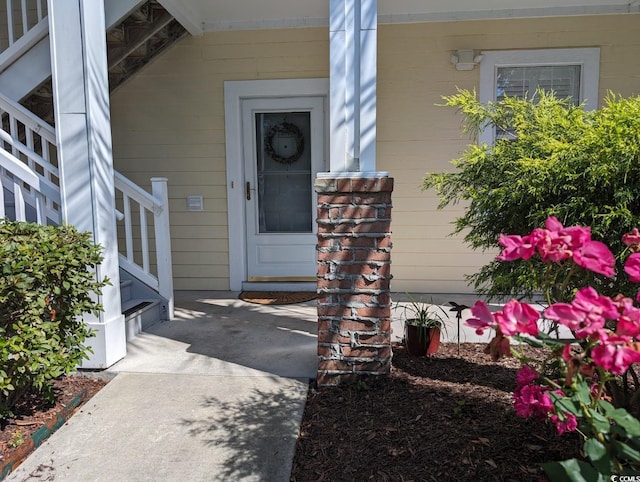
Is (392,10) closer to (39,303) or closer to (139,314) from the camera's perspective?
(139,314)

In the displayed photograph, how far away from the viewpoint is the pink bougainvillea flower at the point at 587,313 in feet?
3.71

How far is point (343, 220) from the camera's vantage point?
101 inches

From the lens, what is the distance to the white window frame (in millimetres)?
4461

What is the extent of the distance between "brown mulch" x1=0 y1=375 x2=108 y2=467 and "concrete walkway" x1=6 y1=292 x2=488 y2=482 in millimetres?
88

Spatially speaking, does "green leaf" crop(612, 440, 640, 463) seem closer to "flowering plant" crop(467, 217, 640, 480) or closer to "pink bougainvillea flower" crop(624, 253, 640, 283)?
"flowering plant" crop(467, 217, 640, 480)

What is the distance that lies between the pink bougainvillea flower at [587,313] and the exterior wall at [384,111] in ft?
12.0

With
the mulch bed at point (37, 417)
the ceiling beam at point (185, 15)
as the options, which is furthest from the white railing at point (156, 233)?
the ceiling beam at point (185, 15)

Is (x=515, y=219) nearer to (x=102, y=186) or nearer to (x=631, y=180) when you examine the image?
(x=631, y=180)

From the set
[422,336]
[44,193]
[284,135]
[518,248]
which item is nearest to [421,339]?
[422,336]

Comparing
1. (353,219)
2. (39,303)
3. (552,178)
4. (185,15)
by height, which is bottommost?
(39,303)

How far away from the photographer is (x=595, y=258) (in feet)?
4.25

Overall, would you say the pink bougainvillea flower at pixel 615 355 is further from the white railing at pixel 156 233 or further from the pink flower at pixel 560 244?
the white railing at pixel 156 233

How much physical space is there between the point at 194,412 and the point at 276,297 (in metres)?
2.43

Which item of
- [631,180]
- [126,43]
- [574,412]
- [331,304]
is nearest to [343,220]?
[331,304]
